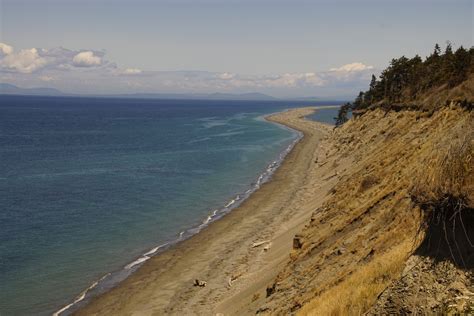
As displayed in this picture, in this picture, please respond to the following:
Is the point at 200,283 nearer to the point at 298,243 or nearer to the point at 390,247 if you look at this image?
the point at 298,243

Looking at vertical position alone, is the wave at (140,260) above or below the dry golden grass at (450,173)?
below

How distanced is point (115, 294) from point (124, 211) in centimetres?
2009

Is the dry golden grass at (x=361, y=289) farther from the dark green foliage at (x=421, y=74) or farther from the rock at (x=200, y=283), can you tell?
the dark green foliage at (x=421, y=74)

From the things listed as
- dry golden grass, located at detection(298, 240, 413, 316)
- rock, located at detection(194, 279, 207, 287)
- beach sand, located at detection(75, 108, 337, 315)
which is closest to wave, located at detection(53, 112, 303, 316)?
beach sand, located at detection(75, 108, 337, 315)

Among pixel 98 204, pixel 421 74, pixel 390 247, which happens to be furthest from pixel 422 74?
pixel 390 247

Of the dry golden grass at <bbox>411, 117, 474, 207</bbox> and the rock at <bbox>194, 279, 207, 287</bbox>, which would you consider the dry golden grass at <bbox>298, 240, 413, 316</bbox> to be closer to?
the dry golden grass at <bbox>411, 117, 474, 207</bbox>

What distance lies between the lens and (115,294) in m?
30.5

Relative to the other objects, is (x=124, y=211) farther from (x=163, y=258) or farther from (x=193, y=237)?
(x=163, y=258)

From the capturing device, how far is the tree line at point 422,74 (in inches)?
1959

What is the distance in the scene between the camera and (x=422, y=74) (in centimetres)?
6906

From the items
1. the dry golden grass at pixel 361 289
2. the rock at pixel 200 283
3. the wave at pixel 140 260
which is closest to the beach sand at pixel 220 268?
the rock at pixel 200 283

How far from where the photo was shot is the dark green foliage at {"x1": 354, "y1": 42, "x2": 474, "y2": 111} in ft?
164

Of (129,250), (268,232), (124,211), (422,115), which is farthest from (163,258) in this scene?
(422,115)

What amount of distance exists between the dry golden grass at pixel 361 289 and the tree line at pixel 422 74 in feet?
115
